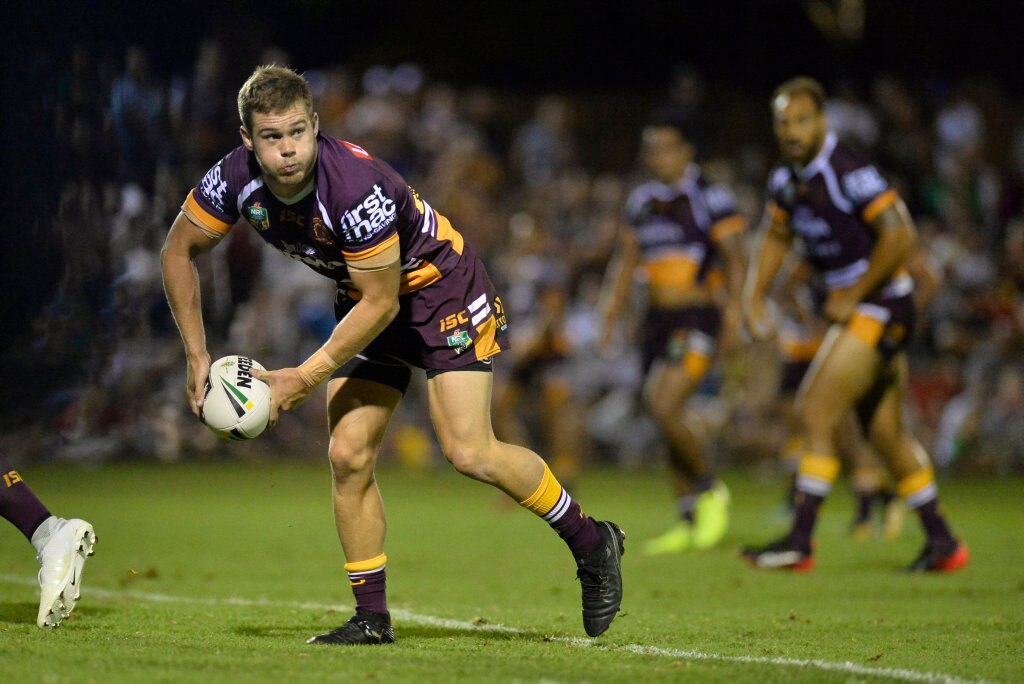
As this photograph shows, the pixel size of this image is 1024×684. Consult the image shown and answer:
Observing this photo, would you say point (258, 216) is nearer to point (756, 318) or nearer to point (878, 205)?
point (878, 205)

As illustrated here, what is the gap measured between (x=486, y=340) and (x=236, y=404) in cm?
121

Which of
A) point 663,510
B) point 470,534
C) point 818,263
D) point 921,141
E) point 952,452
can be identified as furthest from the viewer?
point 921,141

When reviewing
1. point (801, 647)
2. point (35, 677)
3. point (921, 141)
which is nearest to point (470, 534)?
point (801, 647)

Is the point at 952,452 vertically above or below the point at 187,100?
below

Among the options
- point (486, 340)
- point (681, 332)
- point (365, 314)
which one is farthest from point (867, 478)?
point (365, 314)

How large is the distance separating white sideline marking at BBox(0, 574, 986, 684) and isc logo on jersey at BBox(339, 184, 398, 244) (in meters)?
1.92

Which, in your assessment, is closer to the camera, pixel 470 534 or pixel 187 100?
pixel 470 534

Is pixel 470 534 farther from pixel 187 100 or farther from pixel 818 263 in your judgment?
pixel 187 100

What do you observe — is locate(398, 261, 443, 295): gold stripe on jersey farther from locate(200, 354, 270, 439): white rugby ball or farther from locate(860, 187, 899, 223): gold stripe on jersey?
locate(860, 187, 899, 223): gold stripe on jersey

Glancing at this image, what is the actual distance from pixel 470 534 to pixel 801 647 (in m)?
5.76

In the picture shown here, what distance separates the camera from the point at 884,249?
871cm

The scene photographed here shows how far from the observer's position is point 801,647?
5754 millimetres

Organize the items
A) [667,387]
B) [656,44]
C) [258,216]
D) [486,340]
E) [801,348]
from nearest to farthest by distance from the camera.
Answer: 1. [258,216]
2. [486,340]
3. [667,387]
4. [801,348]
5. [656,44]

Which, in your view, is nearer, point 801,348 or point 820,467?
point 820,467
